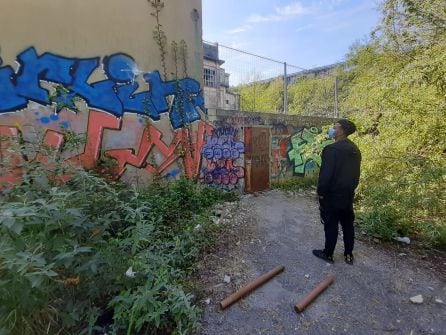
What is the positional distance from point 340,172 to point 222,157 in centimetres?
371

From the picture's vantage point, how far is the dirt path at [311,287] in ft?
9.10

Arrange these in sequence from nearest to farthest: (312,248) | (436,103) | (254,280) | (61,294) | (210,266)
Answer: (61,294) < (254,280) < (210,266) < (312,248) < (436,103)

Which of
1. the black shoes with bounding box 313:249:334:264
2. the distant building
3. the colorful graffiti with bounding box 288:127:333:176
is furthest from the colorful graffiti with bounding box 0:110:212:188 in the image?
the black shoes with bounding box 313:249:334:264

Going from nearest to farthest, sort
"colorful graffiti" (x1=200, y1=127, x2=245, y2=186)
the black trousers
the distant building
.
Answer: the black trousers → "colorful graffiti" (x1=200, y1=127, x2=245, y2=186) → the distant building

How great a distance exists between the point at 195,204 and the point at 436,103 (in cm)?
440

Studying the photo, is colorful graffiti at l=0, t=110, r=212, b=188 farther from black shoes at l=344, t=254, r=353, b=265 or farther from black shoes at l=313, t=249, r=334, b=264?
black shoes at l=344, t=254, r=353, b=265

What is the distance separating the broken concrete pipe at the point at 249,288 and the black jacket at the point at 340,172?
3.51 ft

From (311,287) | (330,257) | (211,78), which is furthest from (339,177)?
(211,78)

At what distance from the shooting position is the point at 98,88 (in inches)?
211

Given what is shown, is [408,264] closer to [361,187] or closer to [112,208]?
[361,187]

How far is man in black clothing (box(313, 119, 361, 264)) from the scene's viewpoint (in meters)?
3.52

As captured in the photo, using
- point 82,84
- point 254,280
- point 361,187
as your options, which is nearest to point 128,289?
point 254,280

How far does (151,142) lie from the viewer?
19.7 feet

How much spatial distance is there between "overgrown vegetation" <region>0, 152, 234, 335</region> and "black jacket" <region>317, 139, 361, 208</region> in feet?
6.63
